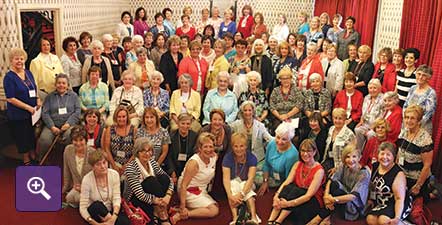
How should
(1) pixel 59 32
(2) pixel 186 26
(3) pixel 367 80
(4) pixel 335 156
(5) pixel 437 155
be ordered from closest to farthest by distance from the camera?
(4) pixel 335 156 < (5) pixel 437 155 < (3) pixel 367 80 < (1) pixel 59 32 < (2) pixel 186 26

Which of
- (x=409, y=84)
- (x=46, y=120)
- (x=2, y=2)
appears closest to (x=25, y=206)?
(x=46, y=120)

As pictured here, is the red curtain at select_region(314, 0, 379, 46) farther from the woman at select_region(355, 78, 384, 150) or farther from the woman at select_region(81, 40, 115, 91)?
the woman at select_region(81, 40, 115, 91)

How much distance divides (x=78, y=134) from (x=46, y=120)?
3.47ft

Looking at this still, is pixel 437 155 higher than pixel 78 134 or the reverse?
the reverse

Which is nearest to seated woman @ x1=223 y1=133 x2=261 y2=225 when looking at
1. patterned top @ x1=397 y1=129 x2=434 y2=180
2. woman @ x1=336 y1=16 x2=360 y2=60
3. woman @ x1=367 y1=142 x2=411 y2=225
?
woman @ x1=367 y1=142 x2=411 y2=225

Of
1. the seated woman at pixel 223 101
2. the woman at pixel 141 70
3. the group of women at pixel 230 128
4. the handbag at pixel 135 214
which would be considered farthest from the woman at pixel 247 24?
the handbag at pixel 135 214

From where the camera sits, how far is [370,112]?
5.08 meters

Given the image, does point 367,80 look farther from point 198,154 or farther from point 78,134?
point 78,134

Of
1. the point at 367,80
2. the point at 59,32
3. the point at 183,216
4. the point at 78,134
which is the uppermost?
the point at 59,32

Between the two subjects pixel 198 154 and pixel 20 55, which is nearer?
pixel 198 154

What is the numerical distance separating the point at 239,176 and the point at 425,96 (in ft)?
7.18

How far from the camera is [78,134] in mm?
4086

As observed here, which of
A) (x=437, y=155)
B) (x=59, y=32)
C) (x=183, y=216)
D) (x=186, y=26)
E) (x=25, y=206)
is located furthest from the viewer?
(x=186, y=26)

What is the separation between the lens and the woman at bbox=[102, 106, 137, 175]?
175 inches
